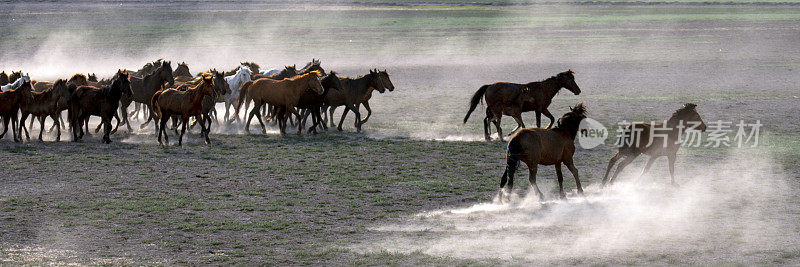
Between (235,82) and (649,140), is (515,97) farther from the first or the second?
(235,82)

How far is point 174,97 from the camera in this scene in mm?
18109

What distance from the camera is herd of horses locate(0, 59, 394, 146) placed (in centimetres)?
1812

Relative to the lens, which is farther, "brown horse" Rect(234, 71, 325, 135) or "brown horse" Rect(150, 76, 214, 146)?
"brown horse" Rect(234, 71, 325, 135)

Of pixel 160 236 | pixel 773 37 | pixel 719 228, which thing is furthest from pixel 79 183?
pixel 773 37

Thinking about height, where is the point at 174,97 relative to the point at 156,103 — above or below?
above

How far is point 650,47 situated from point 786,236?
39.7m

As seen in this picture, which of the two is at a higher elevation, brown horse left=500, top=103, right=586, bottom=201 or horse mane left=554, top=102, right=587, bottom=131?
horse mane left=554, top=102, right=587, bottom=131

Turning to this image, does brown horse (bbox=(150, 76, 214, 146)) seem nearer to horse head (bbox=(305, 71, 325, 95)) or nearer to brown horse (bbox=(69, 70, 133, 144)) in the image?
brown horse (bbox=(69, 70, 133, 144))

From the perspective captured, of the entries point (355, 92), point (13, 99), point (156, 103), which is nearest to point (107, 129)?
point (156, 103)

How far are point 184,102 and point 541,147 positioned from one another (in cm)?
797

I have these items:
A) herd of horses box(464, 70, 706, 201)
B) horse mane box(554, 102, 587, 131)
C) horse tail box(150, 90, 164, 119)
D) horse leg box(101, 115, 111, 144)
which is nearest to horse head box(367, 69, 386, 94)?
horse tail box(150, 90, 164, 119)

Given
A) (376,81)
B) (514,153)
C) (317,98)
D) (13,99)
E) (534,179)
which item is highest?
(376,81)

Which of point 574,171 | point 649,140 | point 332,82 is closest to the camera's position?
point 574,171

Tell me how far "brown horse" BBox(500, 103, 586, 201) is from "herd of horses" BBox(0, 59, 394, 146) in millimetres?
7280
